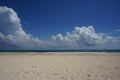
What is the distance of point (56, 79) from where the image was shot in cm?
680

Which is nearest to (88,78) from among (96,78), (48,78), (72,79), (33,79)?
(96,78)

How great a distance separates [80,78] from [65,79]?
2.54 feet

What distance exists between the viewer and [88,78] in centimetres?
690

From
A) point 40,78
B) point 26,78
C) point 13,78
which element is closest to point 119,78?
point 40,78

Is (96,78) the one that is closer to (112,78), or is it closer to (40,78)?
(112,78)

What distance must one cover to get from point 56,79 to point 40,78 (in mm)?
846

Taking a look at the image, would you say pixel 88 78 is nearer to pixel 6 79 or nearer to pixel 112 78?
pixel 112 78

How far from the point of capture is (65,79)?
A: 22.2 feet

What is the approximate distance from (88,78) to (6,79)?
411 centimetres

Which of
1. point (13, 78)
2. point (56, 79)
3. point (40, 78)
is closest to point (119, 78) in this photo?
Result: point (56, 79)

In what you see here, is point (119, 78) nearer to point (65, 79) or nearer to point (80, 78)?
point (80, 78)

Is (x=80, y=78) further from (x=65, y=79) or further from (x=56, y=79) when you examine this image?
(x=56, y=79)

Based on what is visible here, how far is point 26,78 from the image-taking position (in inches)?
276

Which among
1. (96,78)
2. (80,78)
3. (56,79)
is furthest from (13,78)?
(96,78)
